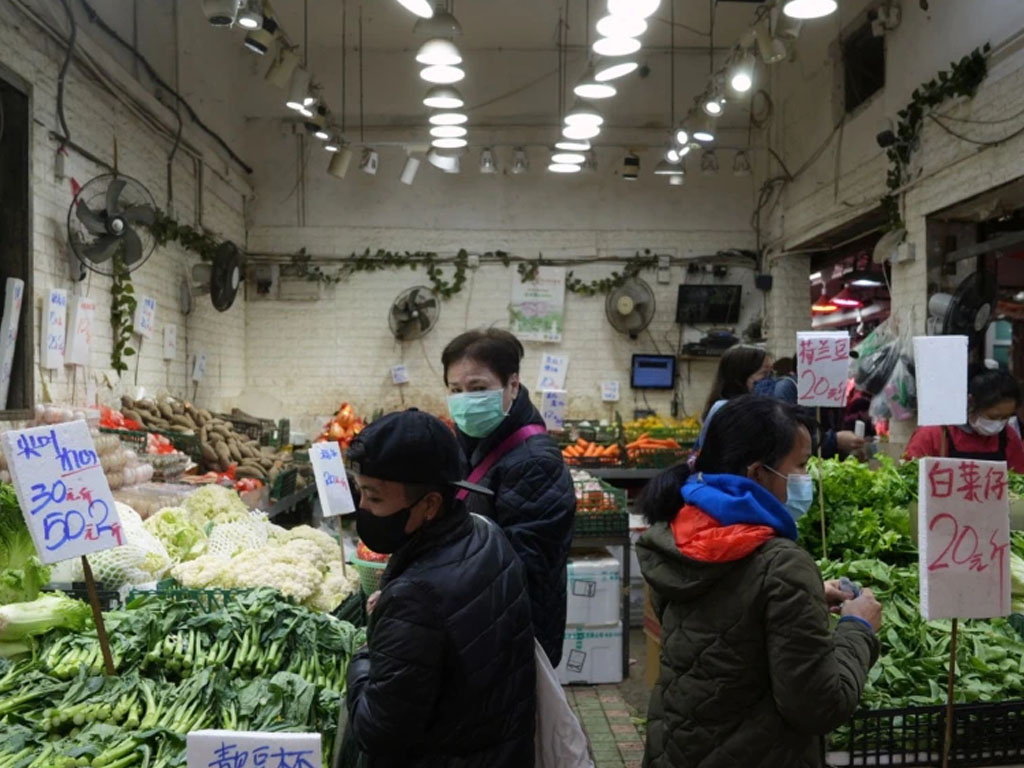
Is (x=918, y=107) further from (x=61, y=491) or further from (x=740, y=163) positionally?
(x=61, y=491)

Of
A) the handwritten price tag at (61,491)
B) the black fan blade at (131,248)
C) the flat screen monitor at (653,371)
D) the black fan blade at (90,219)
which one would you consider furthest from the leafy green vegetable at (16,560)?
the flat screen monitor at (653,371)

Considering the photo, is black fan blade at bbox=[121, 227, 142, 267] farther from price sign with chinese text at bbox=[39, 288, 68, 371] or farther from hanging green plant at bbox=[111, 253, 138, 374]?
price sign with chinese text at bbox=[39, 288, 68, 371]

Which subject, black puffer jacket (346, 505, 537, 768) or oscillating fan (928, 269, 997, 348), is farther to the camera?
oscillating fan (928, 269, 997, 348)

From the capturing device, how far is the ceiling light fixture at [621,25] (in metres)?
5.85

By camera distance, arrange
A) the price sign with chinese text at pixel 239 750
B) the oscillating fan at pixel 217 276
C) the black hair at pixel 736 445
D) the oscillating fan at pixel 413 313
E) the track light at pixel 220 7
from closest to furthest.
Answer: the price sign with chinese text at pixel 239 750 → the black hair at pixel 736 445 → the track light at pixel 220 7 → the oscillating fan at pixel 217 276 → the oscillating fan at pixel 413 313

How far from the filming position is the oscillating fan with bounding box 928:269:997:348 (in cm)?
734

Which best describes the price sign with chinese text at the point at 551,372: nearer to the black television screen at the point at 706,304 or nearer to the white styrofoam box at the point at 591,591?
the black television screen at the point at 706,304

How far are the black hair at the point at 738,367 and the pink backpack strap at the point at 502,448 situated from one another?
2467 mm

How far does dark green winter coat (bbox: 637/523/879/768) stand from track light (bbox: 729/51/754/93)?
6316mm

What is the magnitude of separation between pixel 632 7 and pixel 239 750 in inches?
202

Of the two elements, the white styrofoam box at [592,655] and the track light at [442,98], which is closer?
the white styrofoam box at [592,655]

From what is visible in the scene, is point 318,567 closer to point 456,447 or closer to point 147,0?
point 456,447

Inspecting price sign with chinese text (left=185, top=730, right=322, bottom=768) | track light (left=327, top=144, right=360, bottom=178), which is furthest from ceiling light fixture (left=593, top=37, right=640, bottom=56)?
price sign with chinese text (left=185, top=730, right=322, bottom=768)

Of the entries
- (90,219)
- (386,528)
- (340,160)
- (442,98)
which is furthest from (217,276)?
(386,528)
